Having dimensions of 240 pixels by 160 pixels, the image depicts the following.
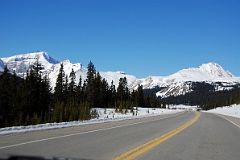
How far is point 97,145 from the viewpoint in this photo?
13.9 metres

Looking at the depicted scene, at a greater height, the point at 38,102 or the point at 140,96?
the point at 140,96

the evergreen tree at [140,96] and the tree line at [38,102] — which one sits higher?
the evergreen tree at [140,96]

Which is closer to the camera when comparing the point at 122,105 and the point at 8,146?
the point at 8,146

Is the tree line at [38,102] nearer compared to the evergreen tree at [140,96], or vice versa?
the tree line at [38,102]

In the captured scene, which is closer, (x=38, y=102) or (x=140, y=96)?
(x=38, y=102)

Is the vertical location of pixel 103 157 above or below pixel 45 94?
below

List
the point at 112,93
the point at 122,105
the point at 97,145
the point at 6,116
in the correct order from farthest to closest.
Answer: the point at 112,93 < the point at 122,105 < the point at 6,116 < the point at 97,145

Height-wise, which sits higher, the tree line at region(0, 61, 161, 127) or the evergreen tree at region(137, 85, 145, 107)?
the evergreen tree at region(137, 85, 145, 107)

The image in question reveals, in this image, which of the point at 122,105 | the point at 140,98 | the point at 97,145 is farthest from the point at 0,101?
the point at 140,98

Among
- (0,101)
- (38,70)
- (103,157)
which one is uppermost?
(38,70)

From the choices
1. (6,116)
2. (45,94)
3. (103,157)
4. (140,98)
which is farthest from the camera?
(140,98)

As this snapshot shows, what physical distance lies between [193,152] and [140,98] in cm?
12693

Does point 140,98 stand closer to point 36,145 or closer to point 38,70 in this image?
point 38,70

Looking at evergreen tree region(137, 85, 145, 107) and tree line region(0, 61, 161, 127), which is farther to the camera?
evergreen tree region(137, 85, 145, 107)
